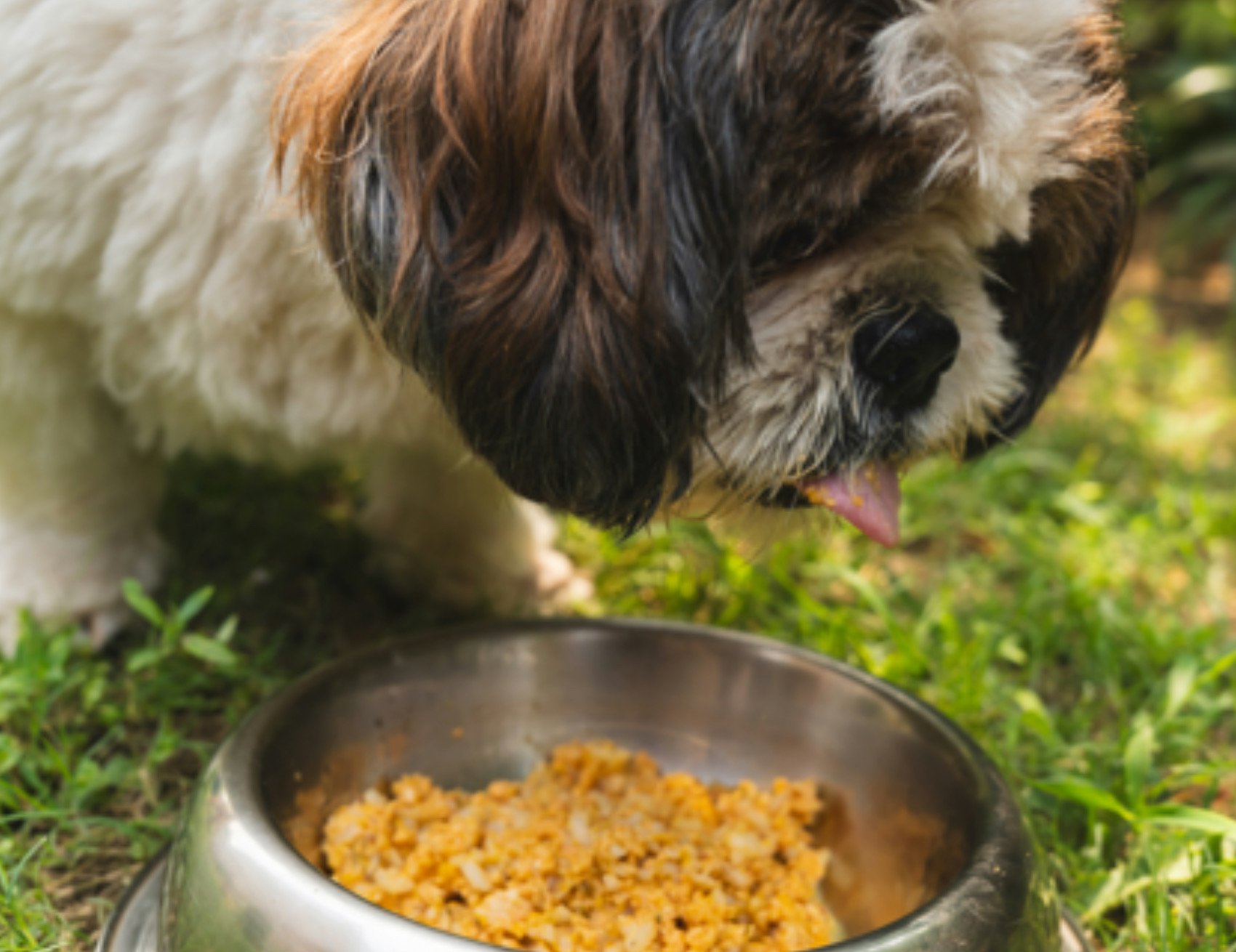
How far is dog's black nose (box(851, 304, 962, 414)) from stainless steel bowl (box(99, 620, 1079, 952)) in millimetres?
474

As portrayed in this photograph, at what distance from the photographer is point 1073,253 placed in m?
1.67

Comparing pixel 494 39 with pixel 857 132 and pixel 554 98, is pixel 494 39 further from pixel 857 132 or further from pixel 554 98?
pixel 857 132

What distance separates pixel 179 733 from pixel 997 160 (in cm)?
140

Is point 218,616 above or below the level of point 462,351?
→ below

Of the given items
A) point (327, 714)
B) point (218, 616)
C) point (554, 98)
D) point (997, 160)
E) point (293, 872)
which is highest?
A: point (554, 98)

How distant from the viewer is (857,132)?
1.22 m

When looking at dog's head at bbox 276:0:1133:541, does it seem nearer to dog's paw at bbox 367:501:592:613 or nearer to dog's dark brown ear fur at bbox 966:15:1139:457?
dog's dark brown ear fur at bbox 966:15:1139:457

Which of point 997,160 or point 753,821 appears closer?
point 997,160

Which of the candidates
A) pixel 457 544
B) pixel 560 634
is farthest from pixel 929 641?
pixel 457 544

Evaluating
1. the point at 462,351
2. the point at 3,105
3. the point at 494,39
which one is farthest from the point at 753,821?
the point at 3,105

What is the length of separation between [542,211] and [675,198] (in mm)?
127

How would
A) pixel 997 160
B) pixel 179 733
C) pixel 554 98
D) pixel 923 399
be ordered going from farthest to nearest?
pixel 179 733
pixel 923 399
pixel 997 160
pixel 554 98

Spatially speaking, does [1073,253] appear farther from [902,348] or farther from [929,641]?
[929,641]

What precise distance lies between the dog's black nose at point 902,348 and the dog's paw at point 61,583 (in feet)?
4.57
